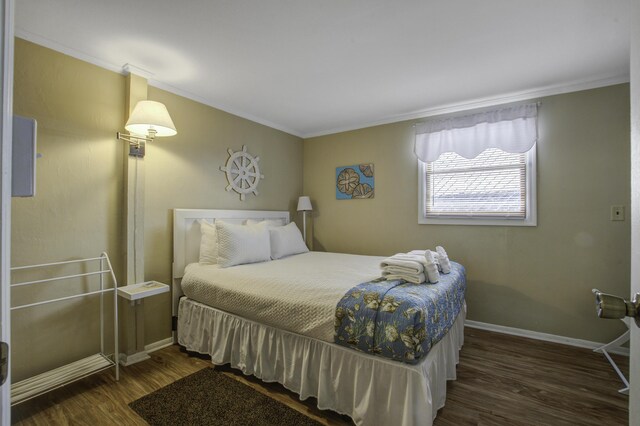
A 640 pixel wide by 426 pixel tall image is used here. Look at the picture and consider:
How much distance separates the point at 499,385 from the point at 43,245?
3464mm

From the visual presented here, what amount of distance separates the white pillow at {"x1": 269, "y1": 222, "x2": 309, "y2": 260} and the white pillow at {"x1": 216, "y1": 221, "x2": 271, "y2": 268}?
22 centimetres

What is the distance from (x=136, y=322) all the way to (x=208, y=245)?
869 mm

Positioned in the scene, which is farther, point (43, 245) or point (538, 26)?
point (43, 245)

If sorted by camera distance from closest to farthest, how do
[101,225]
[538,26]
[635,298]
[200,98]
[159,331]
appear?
[635,298], [538,26], [101,225], [159,331], [200,98]

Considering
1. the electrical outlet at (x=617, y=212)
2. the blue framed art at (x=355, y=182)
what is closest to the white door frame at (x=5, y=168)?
the blue framed art at (x=355, y=182)

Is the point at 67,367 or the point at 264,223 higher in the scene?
the point at 264,223

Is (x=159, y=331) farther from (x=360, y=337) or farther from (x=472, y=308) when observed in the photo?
(x=472, y=308)

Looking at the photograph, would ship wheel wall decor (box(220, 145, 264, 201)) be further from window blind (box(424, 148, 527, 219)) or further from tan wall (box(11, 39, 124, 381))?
window blind (box(424, 148, 527, 219))

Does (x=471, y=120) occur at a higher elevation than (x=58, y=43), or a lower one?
lower

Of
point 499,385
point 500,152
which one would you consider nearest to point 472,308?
point 499,385

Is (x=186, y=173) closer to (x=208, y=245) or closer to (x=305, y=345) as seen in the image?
(x=208, y=245)

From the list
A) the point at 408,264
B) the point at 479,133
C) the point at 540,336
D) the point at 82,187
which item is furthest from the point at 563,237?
the point at 82,187

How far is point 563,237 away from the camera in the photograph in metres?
2.73

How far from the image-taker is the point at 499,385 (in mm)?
2074
